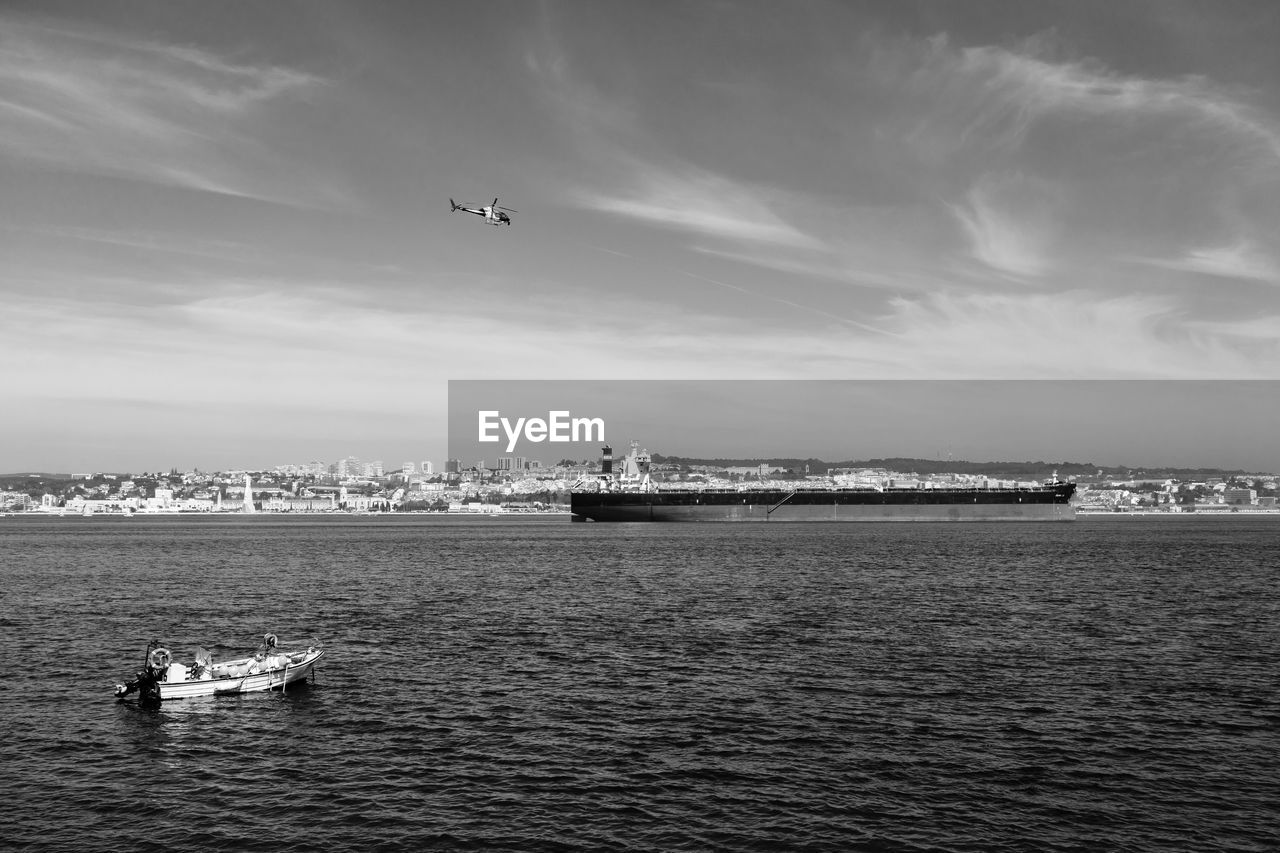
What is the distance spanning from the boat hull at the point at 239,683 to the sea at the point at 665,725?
492 millimetres

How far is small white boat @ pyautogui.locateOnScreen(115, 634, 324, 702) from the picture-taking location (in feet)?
110

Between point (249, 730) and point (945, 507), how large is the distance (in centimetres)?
17110

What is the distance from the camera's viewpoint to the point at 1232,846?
2003 cm

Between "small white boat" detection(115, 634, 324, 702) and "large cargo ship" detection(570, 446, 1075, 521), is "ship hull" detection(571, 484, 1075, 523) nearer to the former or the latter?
"large cargo ship" detection(570, 446, 1075, 521)

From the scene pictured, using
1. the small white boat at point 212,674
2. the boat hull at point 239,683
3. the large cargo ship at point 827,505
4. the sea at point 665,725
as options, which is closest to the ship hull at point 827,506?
the large cargo ship at point 827,505

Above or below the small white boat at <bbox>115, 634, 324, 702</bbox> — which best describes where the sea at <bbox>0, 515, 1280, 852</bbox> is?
below

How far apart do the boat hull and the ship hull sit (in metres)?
148

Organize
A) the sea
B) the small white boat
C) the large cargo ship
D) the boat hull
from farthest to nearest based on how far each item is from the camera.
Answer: the large cargo ship < the boat hull < the small white boat < the sea

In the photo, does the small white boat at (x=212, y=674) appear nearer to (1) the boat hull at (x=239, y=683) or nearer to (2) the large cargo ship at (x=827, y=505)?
(1) the boat hull at (x=239, y=683)

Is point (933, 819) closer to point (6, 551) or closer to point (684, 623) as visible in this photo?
point (684, 623)

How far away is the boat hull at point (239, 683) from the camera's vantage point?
111ft

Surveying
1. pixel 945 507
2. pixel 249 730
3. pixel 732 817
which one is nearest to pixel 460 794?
pixel 732 817

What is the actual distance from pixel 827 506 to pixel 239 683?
15898cm

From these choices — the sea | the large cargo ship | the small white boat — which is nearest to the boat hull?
the small white boat
